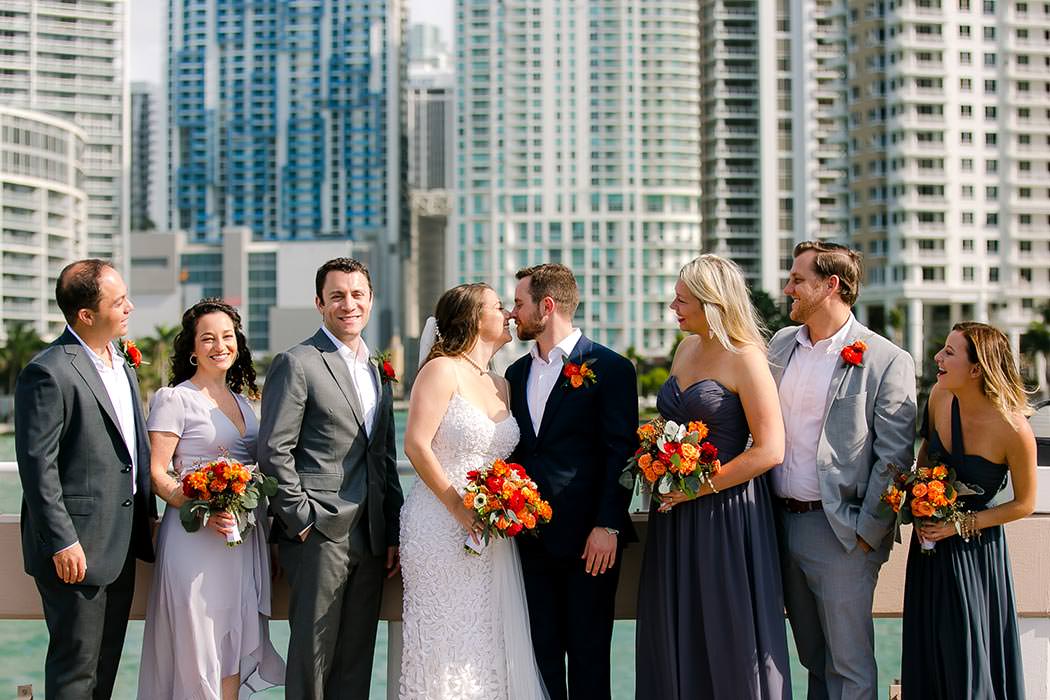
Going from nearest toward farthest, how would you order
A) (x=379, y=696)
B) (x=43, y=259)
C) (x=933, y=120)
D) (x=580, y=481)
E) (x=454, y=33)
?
(x=580, y=481), (x=379, y=696), (x=933, y=120), (x=43, y=259), (x=454, y=33)

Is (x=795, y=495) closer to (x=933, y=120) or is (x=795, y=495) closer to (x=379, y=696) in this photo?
(x=379, y=696)

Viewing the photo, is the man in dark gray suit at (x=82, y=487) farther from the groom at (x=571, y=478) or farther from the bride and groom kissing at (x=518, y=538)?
the groom at (x=571, y=478)

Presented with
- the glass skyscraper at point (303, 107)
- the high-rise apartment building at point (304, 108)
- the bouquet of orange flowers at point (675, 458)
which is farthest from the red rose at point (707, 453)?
the glass skyscraper at point (303, 107)

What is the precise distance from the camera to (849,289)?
13.7 ft

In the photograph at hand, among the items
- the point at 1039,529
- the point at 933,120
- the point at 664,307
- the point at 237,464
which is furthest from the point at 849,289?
the point at 664,307

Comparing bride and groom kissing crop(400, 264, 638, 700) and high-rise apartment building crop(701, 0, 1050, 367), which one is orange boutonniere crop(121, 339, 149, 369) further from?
high-rise apartment building crop(701, 0, 1050, 367)

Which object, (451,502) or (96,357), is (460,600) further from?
(96,357)

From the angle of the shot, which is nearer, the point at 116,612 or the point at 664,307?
the point at 116,612

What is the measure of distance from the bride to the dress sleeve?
87 cm

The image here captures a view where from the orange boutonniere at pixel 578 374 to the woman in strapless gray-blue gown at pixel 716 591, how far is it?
0.95ft

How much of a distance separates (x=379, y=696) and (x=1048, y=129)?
66.8 metres

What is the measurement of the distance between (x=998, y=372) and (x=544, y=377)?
1.66 m

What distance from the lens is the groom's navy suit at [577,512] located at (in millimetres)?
4074

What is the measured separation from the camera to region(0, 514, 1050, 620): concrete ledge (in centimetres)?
419
